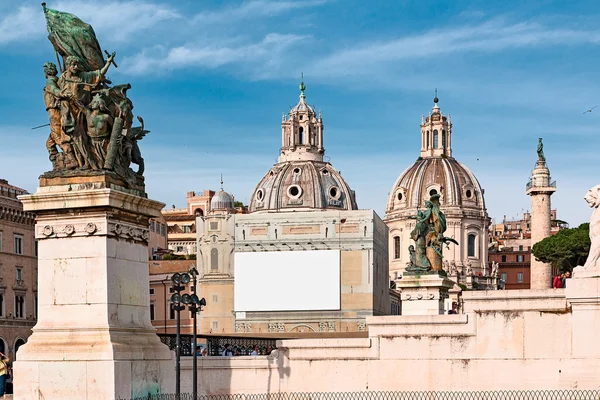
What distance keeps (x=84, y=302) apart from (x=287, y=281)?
3487 inches

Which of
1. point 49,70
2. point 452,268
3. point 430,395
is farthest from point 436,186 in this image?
point 49,70

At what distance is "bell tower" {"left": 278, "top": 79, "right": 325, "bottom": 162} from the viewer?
525 feet

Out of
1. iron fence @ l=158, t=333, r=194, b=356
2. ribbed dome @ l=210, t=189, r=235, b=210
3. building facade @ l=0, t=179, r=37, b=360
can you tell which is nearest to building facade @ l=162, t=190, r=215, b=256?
ribbed dome @ l=210, t=189, r=235, b=210

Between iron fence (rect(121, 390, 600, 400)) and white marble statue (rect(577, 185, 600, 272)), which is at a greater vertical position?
white marble statue (rect(577, 185, 600, 272))

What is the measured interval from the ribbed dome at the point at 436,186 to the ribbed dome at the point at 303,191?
11.8 metres

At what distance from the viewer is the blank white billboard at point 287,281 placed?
103312mm

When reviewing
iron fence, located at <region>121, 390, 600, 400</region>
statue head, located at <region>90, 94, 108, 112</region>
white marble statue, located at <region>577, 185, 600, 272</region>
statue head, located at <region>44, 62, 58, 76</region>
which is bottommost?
iron fence, located at <region>121, 390, 600, 400</region>

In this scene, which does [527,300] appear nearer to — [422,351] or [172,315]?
[422,351]

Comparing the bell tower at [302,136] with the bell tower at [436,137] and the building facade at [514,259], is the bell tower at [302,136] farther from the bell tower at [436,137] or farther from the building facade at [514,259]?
the building facade at [514,259]

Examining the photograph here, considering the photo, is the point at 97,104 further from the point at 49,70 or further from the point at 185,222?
the point at 185,222

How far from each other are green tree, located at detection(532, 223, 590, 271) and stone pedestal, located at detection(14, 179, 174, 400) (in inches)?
3436

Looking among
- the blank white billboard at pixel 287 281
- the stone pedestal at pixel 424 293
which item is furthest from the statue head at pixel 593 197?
the blank white billboard at pixel 287 281

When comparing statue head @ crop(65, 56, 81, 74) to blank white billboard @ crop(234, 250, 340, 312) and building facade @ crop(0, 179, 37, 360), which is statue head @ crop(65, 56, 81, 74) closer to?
building facade @ crop(0, 179, 37, 360)

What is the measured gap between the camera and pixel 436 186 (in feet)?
531
